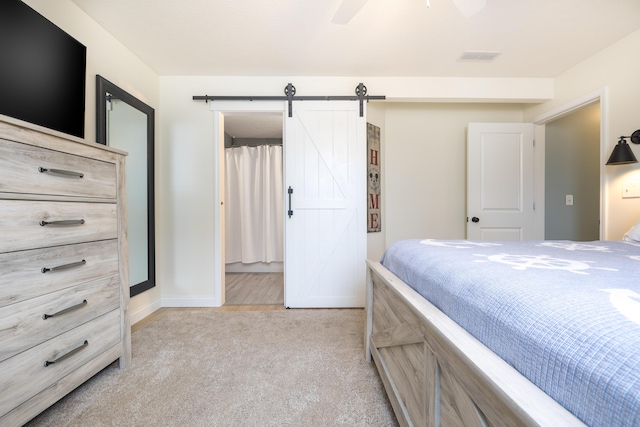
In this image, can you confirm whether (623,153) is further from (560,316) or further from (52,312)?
(52,312)

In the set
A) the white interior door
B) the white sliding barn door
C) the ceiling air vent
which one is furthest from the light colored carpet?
the ceiling air vent

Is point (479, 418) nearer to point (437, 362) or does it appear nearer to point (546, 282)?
point (437, 362)

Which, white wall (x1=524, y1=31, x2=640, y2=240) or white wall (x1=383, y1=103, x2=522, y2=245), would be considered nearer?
white wall (x1=524, y1=31, x2=640, y2=240)

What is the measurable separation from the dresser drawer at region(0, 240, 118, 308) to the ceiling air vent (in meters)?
3.03

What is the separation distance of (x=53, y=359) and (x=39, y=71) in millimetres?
1453

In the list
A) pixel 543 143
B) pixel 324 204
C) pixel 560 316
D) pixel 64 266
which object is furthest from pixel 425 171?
pixel 64 266

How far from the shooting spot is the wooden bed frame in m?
0.51

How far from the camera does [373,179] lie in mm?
3348

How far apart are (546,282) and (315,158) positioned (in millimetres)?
2351

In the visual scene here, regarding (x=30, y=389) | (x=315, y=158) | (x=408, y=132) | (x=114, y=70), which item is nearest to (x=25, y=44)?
(x=114, y=70)

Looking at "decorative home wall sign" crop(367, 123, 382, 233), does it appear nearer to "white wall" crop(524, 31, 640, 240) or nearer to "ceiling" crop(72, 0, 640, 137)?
"ceiling" crop(72, 0, 640, 137)

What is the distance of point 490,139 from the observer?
326cm

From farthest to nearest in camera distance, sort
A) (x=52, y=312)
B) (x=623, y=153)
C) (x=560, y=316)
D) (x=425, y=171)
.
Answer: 1. (x=425, y=171)
2. (x=623, y=153)
3. (x=52, y=312)
4. (x=560, y=316)

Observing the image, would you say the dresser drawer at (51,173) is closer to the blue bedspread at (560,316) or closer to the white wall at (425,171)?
the blue bedspread at (560,316)
